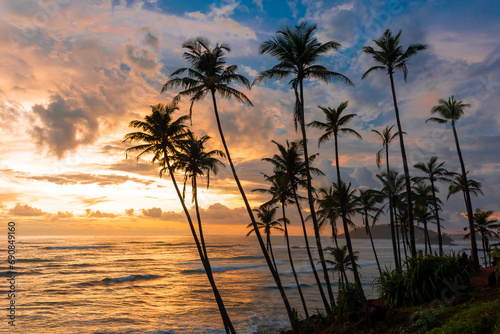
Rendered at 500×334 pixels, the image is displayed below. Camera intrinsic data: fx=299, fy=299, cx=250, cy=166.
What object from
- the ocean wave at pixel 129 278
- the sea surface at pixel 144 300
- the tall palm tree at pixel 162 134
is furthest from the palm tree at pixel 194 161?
the ocean wave at pixel 129 278

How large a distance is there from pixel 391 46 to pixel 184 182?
17.6 meters

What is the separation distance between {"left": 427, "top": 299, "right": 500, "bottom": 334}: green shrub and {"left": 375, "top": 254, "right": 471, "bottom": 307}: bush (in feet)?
11.0

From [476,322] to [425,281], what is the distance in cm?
464

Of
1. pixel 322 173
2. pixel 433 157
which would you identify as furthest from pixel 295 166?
pixel 433 157

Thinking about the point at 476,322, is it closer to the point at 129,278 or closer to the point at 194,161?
the point at 194,161

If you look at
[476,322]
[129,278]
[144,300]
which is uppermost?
[476,322]

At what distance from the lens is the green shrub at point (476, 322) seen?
776cm

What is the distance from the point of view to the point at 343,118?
21.8 m

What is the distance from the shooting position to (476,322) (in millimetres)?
8086

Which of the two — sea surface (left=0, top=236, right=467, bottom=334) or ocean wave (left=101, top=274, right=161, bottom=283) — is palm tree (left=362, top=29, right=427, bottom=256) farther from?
ocean wave (left=101, top=274, right=161, bottom=283)

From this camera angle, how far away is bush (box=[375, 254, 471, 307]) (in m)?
12.1

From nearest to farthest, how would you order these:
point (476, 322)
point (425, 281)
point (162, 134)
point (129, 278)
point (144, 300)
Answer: point (476, 322)
point (425, 281)
point (162, 134)
point (144, 300)
point (129, 278)

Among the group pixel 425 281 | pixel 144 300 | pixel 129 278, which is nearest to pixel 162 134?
pixel 425 281

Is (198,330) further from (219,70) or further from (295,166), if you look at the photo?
(219,70)
